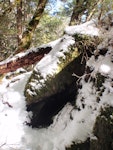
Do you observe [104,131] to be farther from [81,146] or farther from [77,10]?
[77,10]

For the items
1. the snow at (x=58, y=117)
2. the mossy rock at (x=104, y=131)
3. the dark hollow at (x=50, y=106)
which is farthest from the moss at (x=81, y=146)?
the dark hollow at (x=50, y=106)

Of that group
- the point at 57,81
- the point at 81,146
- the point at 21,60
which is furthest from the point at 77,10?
the point at 81,146

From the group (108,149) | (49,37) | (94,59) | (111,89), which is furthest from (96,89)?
(49,37)

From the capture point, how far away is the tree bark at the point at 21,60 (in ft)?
19.4

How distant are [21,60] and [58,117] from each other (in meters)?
1.85

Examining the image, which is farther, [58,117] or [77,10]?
[77,10]

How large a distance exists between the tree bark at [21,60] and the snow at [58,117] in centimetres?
50

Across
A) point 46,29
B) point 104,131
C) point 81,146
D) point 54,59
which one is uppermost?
point 54,59

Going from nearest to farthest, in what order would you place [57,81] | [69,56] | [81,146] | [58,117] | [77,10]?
1. [81,146]
2. [58,117]
3. [57,81]
4. [69,56]
5. [77,10]

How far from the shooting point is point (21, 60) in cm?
595

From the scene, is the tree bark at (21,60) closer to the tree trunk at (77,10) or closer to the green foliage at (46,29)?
the tree trunk at (77,10)

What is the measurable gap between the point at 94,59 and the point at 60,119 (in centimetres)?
132

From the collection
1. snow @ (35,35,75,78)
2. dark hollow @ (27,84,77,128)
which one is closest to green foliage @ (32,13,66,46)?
snow @ (35,35,75,78)

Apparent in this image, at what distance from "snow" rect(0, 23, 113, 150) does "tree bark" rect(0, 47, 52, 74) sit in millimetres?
500
